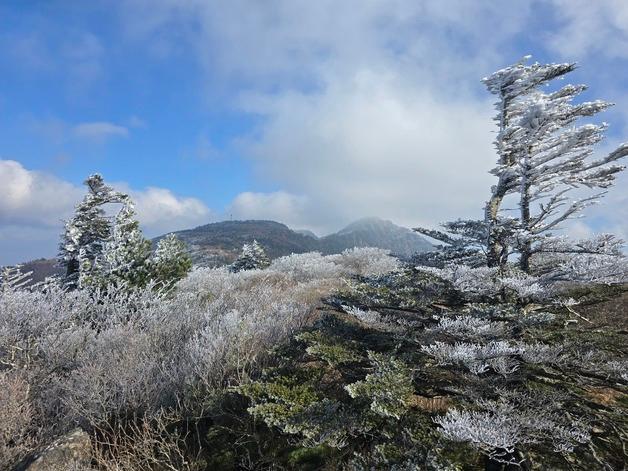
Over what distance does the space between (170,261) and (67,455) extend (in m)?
8.82

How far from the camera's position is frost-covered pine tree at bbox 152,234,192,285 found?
41.7ft

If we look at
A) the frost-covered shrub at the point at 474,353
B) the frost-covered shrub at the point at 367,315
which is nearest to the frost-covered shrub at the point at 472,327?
the frost-covered shrub at the point at 474,353

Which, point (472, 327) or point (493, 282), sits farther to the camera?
point (493, 282)

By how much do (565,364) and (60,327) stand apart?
29.5 ft

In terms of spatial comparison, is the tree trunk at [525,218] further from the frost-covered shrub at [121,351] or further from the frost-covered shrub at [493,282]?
the frost-covered shrub at [121,351]

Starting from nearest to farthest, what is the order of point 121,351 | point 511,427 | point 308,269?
point 511,427
point 121,351
point 308,269

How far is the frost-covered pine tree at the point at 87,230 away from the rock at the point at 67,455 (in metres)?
14.2

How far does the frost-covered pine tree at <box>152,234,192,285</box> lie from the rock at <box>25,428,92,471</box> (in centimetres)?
734

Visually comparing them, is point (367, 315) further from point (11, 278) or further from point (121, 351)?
point (11, 278)

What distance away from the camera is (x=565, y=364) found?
400 centimetres

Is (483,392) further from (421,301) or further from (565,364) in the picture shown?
(421,301)

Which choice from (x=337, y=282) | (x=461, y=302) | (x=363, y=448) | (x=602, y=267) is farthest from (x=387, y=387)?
(x=337, y=282)

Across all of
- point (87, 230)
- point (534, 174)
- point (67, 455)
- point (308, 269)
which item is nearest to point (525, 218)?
point (534, 174)

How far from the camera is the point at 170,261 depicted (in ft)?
43.4
